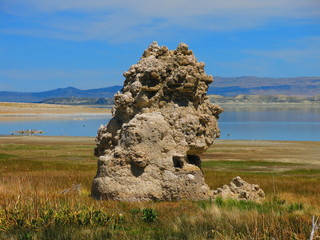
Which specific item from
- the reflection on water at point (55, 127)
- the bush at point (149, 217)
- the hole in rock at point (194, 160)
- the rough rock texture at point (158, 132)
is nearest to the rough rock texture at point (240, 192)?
the rough rock texture at point (158, 132)

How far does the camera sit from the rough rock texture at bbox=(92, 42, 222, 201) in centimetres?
1460

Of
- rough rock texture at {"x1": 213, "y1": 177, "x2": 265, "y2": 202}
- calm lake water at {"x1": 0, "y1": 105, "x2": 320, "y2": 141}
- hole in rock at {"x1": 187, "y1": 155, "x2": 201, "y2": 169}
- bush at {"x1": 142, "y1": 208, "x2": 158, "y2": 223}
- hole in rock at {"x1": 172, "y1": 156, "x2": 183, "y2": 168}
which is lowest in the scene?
calm lake water at {"x1": 0, "y1": 105, "x2": 320, "y2": 141}

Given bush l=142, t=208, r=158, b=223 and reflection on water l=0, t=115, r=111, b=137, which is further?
reflection on water l=0, t=115, r=111, b=137

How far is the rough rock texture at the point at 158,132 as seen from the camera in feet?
47.9

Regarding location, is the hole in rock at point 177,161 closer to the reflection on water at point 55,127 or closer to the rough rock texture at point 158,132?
the rough rock texture at point 158,132

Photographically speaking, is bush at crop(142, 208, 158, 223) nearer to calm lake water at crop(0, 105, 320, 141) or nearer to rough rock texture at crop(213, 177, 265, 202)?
rough rock texture at crop(213, 177, 265, 202)

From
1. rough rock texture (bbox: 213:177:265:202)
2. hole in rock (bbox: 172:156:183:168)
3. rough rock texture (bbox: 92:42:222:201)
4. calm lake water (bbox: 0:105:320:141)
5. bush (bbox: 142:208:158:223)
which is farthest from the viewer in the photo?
calm lake water (bbox: 0:105:320:141)

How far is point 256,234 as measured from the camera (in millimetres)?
8734

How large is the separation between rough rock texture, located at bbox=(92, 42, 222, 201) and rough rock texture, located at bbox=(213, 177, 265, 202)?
1.95ft

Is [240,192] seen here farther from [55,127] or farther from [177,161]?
[55,127]

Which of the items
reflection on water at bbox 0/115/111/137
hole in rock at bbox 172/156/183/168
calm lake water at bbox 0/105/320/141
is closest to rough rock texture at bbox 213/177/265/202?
hole in rock at bbox 172/156/183/168

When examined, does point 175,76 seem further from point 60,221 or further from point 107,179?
point 60,221

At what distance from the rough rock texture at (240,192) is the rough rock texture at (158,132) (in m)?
0.60

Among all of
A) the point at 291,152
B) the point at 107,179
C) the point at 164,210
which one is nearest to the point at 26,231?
the point at 164,210
